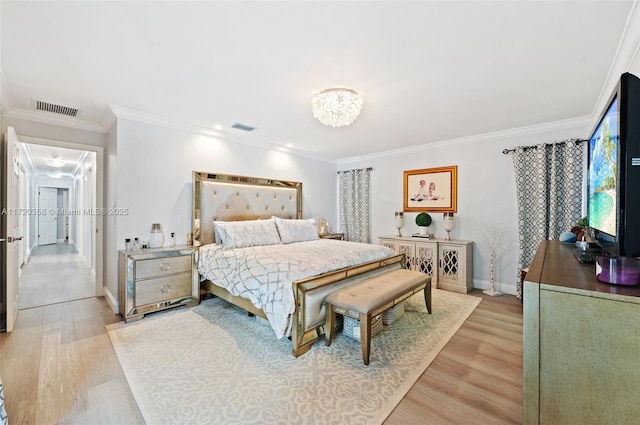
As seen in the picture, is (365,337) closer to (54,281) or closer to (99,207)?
(99,207)

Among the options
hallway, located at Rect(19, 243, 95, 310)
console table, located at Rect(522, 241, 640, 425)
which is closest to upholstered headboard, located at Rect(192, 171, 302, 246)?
hallway, located at Rect(19, 243, 95, 310)

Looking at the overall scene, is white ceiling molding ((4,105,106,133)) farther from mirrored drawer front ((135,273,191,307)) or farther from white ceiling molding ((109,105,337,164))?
mirrored drawer front ((135,273,191,307))

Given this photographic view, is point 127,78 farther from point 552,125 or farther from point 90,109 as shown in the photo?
point 552,125

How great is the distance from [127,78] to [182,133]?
1.35 meters

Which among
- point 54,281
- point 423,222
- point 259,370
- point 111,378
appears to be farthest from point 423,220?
point 54,281

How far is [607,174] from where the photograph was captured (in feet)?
5.04

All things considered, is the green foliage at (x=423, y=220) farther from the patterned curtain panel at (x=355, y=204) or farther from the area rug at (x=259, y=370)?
the area rug at (x=259, y=370)

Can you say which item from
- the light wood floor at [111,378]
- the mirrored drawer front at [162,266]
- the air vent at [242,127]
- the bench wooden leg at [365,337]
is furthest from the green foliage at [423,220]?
the mirrored drawer front at [162,266]

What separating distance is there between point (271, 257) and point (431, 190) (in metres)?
3.31

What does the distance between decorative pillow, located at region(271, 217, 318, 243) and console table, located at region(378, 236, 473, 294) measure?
156 centimetres

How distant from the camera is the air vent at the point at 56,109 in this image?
10.2ft

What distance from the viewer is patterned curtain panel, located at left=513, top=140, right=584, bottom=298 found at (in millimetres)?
3529

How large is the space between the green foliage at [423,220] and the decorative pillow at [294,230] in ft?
5.99

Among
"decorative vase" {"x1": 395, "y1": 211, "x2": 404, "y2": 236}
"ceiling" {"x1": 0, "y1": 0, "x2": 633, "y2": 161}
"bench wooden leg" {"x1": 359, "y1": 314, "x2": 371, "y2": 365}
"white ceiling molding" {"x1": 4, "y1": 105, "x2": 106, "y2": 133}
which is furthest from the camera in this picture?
"decorative vase" {"x1": 395, "y1": 211, "x2": 404, "y2": 236}
